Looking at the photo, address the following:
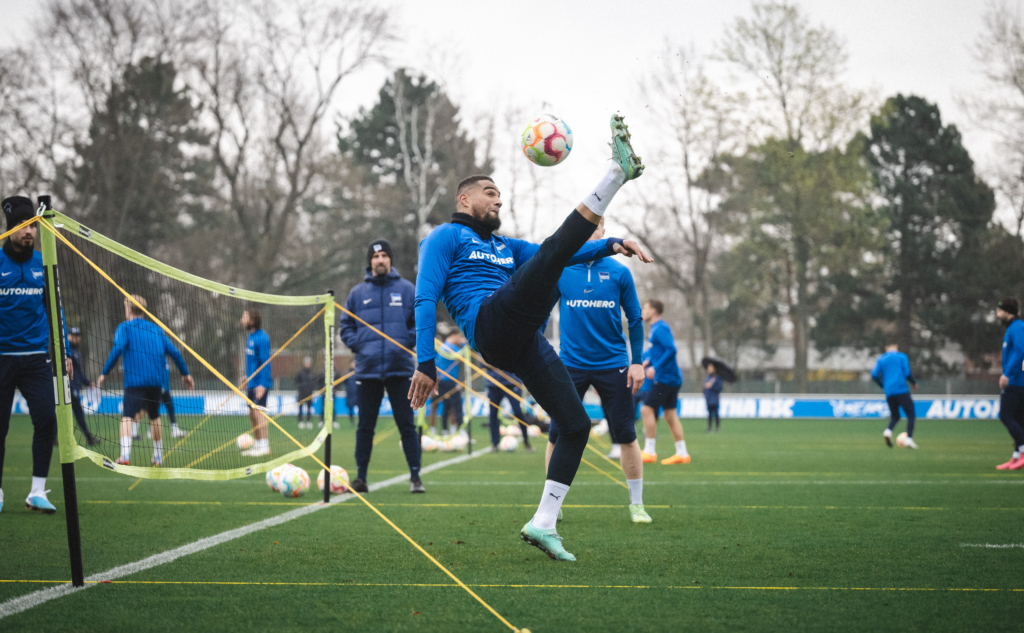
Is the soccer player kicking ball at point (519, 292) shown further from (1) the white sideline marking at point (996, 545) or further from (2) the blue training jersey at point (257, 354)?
(2) the blue training jersey at point (257, 354)

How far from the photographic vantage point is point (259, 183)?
3556 centimetres

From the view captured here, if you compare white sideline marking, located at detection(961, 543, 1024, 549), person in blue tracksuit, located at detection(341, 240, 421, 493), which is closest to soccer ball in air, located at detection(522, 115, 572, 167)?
person in blue tracksuit, located at detection(341, 240, 421, 493)

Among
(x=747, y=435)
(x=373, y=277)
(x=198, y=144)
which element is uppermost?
(x=198, y=144)

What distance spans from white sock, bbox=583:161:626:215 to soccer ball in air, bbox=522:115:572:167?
1111 millimetres

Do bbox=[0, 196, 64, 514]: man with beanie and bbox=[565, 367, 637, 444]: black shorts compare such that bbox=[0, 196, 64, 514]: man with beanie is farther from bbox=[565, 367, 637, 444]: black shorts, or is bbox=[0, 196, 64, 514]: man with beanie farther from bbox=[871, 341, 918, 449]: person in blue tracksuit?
bbox=[871, 341, 918, 449]: person in blue tracksuit

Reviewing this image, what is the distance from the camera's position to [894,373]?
16281 mm

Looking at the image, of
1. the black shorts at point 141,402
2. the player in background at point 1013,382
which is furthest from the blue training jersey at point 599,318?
the player in background at point 1013,382

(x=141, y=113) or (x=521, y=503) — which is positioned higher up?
(x=141, y=113)

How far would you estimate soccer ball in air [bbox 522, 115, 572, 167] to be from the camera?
16.8ft

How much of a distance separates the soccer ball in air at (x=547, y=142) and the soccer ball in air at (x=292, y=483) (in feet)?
13.4

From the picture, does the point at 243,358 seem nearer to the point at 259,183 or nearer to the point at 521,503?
the point at 521,503

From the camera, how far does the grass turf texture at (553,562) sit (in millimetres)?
3555

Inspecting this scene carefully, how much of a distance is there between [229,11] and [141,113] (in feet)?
20.8

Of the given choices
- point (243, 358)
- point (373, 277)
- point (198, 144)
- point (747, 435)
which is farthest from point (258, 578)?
point (198, 144)
